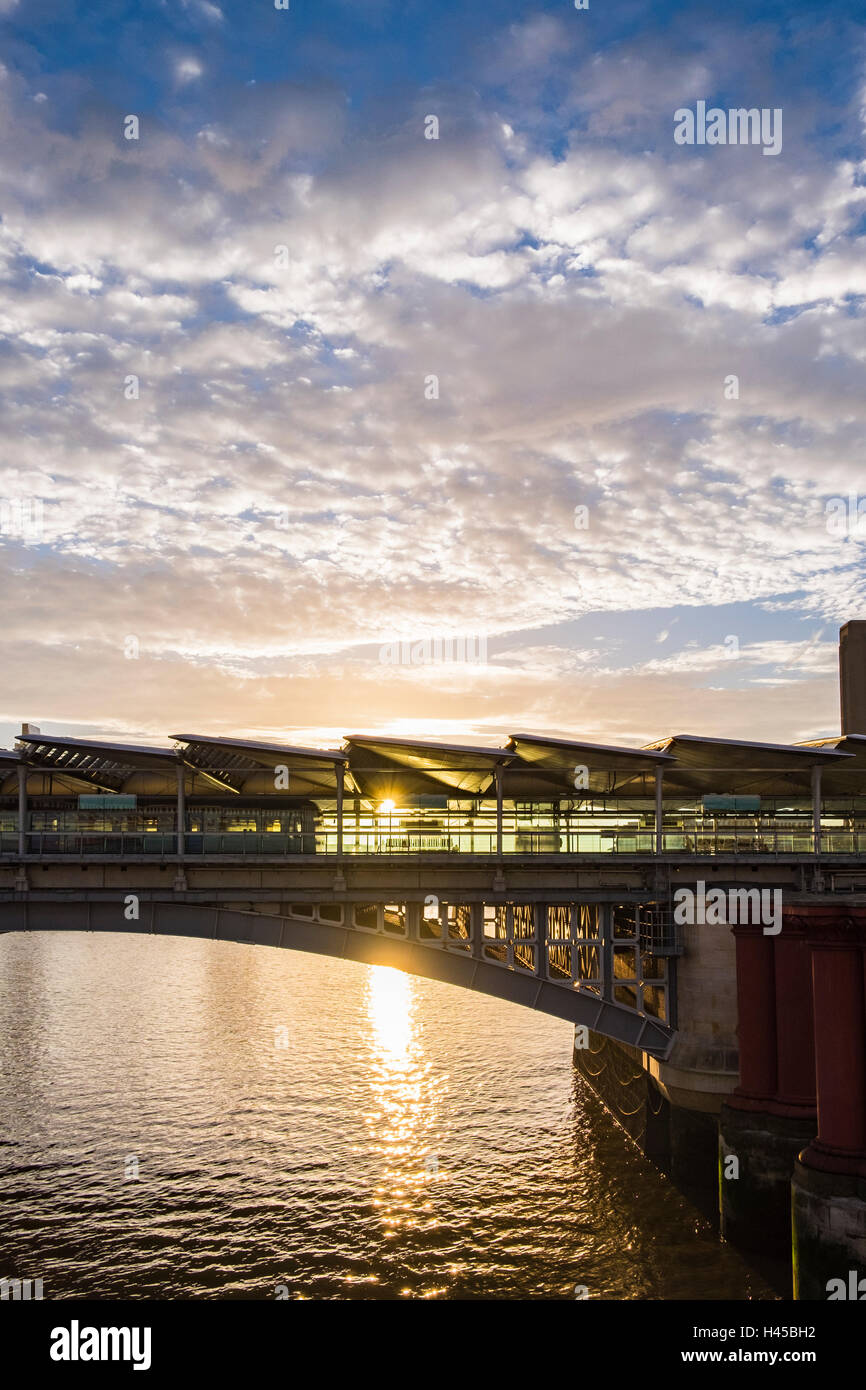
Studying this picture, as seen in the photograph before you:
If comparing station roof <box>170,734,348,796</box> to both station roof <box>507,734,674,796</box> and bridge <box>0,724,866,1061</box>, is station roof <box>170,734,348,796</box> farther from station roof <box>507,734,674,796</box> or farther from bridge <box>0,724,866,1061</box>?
station roof <box>507,734,674,796</box>

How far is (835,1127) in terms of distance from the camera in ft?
74.3

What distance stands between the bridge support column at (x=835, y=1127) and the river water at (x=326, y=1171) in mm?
4031

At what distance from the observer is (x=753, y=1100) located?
90.1 feet

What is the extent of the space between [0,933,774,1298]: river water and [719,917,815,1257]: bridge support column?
1367 mm

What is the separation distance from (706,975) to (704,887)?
8.67 feet

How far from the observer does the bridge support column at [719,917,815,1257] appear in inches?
1048

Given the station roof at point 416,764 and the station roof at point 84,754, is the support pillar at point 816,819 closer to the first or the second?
the station roof at point 416,764

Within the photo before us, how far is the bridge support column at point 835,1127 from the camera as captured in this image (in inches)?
851

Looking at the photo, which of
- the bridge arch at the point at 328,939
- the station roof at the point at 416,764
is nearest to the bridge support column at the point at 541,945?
the bridge arch at the point at 328,939

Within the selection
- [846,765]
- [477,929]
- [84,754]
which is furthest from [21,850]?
[846,765]

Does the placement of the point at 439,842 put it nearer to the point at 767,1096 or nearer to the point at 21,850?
the point at 767,1096

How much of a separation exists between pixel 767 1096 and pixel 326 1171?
51.0 feet
